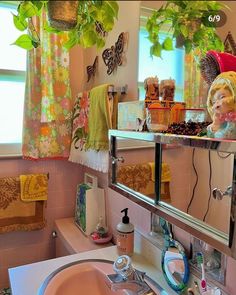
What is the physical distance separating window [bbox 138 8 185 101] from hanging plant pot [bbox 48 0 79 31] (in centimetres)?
28

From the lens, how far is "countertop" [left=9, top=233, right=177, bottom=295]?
3.08 ft

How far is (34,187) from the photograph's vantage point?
1.66m

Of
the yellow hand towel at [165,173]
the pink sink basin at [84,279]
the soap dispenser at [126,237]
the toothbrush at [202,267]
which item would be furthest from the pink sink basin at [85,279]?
the yellow hand towel at [165,173]

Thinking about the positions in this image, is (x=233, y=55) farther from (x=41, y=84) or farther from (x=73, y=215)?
(x=73, y=215)

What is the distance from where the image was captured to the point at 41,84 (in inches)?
66.5

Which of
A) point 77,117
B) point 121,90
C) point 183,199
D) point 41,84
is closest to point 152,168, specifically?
point 183,199

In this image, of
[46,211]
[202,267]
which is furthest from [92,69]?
[202,267]

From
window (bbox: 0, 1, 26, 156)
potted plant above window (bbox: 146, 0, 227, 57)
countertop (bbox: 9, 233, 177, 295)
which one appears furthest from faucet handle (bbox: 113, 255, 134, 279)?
window (bbox: 0, 1, 26, 156)

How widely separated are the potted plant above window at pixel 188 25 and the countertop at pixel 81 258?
2.55 feet

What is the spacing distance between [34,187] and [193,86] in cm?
118

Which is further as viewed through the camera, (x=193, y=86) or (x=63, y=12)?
(x=193, y=86)

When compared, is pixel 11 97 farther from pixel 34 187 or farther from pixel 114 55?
pixel 114 55

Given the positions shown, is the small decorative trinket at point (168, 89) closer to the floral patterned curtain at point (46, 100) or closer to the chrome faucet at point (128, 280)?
the chrome faucet at point (128, 280)

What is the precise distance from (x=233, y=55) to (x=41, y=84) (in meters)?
1.26
